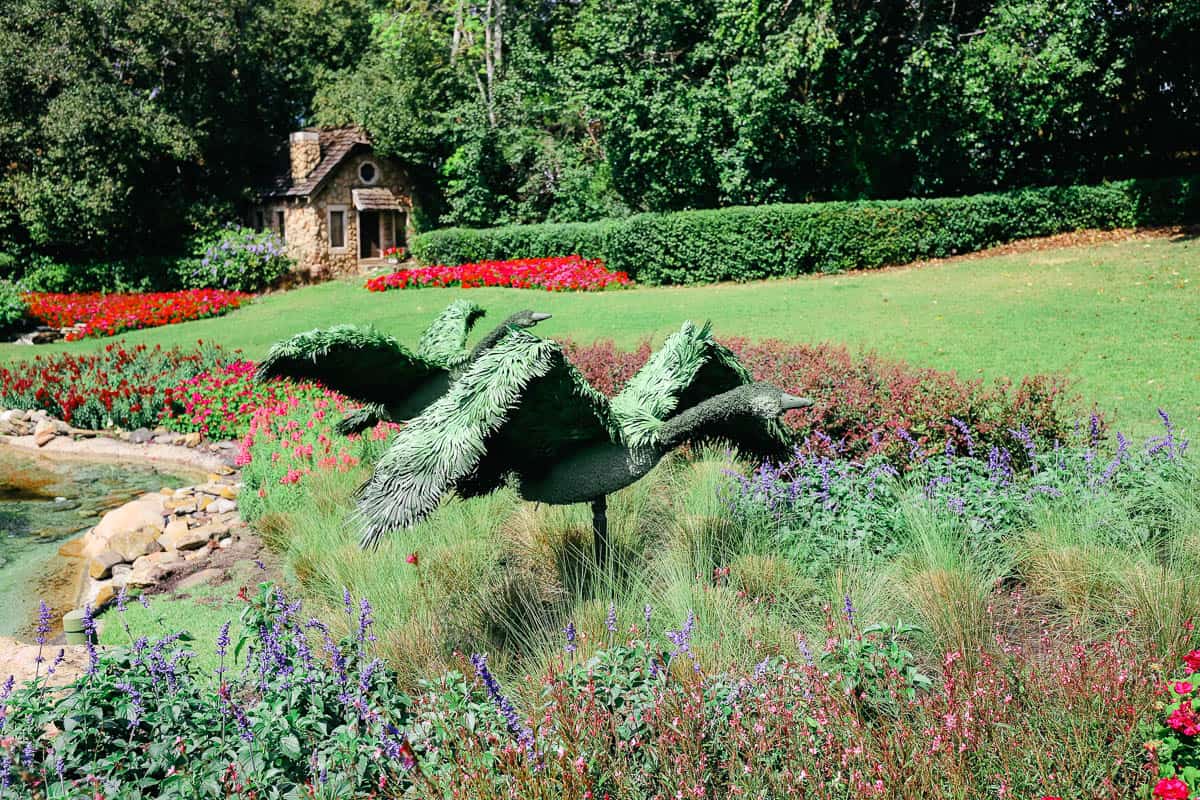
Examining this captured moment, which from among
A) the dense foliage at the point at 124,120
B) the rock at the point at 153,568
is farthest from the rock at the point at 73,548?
the dense foliage at the point at 124,120

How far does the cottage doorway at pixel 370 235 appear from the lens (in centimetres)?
3022

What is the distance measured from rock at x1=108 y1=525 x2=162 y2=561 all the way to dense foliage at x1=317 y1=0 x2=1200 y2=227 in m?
14.0

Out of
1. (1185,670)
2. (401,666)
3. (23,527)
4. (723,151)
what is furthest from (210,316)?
(1185,670)

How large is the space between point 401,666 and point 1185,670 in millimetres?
2974

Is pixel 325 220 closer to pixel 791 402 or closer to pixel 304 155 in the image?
pixel 304 155

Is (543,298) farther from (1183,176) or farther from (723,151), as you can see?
(1183,176)

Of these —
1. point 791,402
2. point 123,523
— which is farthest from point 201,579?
point 791,402

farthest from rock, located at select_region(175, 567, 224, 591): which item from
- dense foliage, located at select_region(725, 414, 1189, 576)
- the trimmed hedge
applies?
the trimmed hedge

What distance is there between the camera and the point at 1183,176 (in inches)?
684

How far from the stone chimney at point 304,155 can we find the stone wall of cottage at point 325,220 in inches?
29.2

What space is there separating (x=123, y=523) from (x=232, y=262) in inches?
783

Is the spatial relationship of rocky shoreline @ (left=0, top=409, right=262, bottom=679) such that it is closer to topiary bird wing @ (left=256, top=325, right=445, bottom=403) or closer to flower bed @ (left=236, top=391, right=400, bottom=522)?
flower bed @ (left=236, top=391, right=400, bottom=522)

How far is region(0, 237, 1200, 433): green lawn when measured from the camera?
9344mm

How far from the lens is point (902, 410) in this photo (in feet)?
19.5
